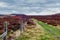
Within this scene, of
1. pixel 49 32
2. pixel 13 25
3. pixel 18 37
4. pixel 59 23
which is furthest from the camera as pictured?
pixel 59 23

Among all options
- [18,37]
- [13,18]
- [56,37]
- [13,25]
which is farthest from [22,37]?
[13,18]

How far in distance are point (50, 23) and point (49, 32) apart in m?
2.14

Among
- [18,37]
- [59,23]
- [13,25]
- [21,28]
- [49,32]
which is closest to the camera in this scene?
[18,37]

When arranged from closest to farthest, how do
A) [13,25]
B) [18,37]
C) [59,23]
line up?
[18,37], [13,25], [59,23]

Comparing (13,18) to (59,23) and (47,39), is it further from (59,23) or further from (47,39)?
(47,39)

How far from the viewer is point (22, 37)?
7.21m

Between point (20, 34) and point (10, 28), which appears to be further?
point (10, 28)

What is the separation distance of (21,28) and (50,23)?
9.77ft

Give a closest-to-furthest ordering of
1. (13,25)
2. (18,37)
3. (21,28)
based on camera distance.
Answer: (18,37), (21,28), (13,25)

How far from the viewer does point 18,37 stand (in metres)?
7.18

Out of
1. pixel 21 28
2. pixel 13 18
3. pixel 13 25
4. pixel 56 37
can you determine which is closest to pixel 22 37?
pixel 21 28

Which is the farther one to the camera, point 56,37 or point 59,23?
point 59,23

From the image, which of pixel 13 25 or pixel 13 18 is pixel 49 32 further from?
pixel 13 18

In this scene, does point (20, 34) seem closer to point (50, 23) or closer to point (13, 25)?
point (13, 25)
